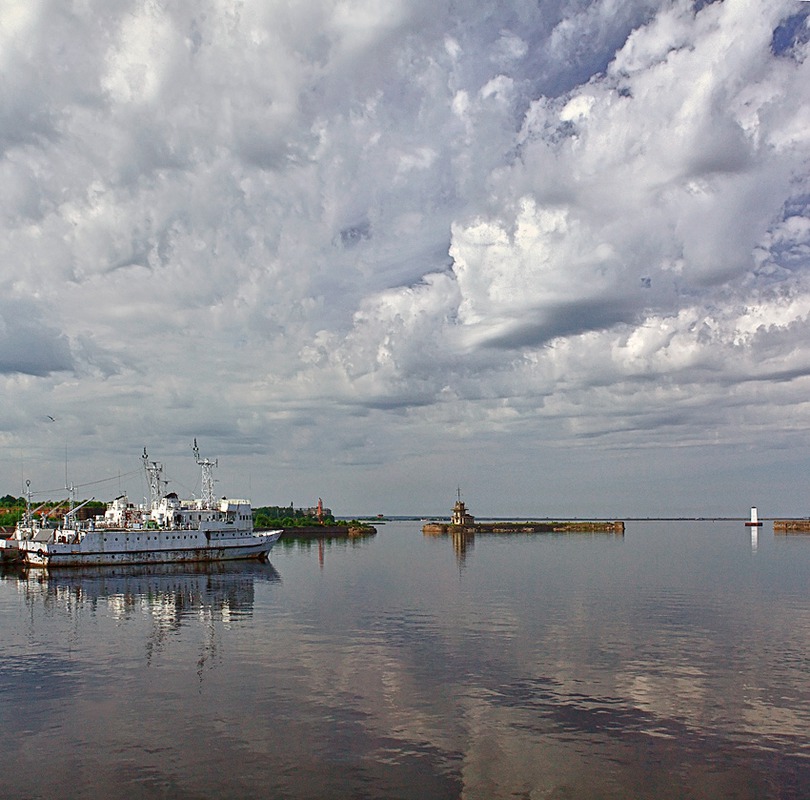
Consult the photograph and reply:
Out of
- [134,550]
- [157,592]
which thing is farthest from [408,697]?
[134,550]

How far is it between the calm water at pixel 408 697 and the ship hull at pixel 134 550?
40603mm

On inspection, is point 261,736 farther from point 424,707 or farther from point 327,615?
point 327,615

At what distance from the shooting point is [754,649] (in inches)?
2085

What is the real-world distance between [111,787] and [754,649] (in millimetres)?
46586

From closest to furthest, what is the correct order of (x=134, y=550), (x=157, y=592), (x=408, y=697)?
(x=408, y=697), (x=157, y=592), (x=134, y=550)

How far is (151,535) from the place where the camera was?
408 feet

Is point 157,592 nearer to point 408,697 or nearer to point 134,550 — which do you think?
point 134,550

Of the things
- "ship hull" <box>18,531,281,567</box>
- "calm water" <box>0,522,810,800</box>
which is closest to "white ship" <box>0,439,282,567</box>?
"ship hull" <box>18,531,281,567</box>

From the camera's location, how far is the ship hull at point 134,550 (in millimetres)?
117625

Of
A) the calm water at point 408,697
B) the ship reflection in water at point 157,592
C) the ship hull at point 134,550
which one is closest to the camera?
the calm water at point 408,697

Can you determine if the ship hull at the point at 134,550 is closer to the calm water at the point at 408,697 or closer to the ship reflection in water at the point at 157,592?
the ship reflection in water at the point at 157,592

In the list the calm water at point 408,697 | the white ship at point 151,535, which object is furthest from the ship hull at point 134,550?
the calm water at point 408,697

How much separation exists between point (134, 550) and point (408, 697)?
9696 cm

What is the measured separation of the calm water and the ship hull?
40.6 meters
